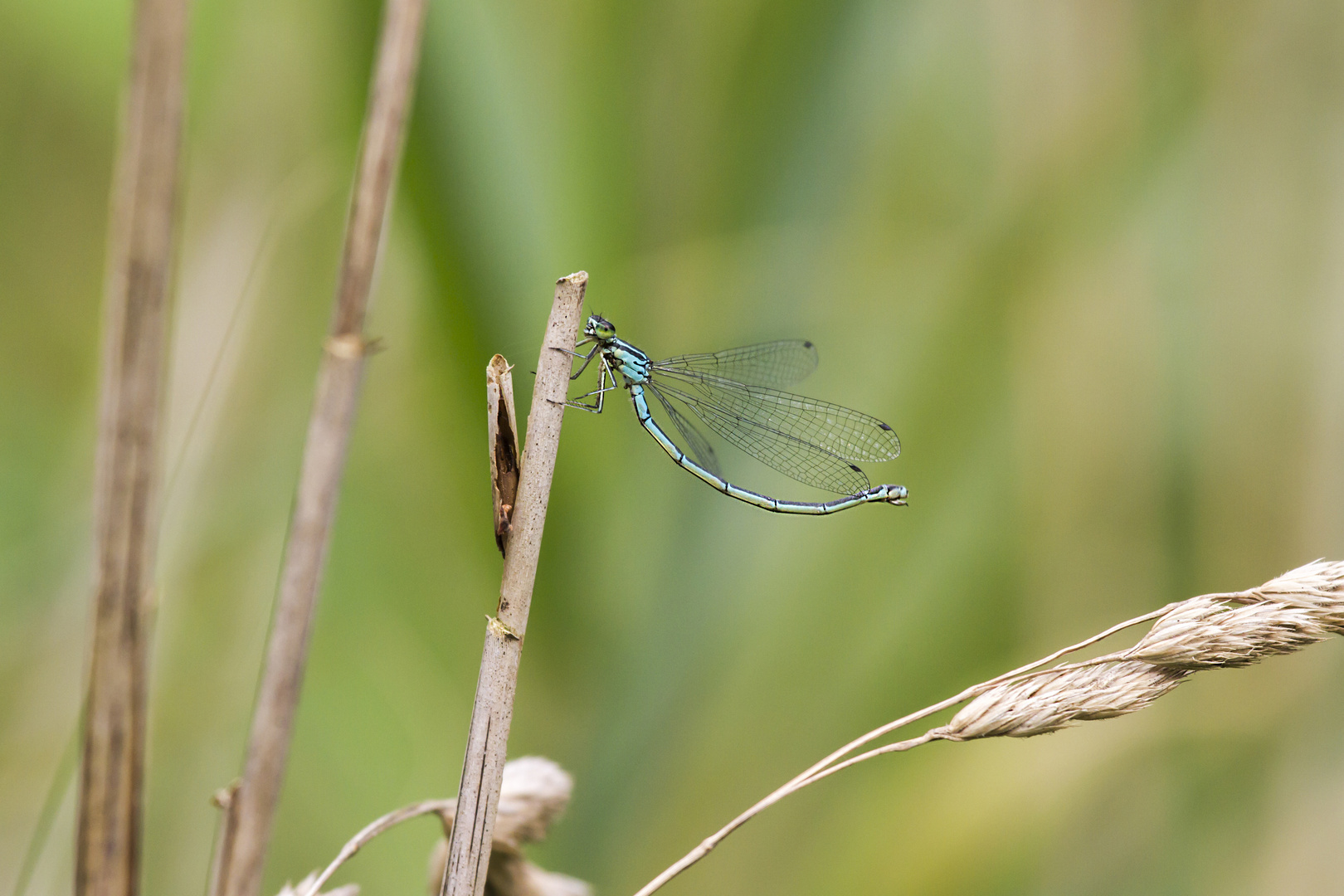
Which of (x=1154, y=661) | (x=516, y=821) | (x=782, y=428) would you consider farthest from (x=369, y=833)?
(x=782, y=428)

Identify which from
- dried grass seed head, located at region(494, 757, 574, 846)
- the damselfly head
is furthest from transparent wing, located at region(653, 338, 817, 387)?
dried grass seed head, located at region(494, 757, 574, 846)

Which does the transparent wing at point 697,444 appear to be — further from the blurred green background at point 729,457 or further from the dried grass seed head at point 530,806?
the dried grass seed head at point 530,806

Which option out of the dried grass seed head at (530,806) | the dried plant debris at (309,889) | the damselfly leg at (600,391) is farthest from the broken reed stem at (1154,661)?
the damselfly leg at (600,391)

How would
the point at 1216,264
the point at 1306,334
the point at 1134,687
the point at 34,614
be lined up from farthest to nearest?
the point at 1216,264, the point at 1306,334, the point at 34,614, the point at 1134,687

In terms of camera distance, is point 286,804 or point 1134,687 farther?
point 286,804

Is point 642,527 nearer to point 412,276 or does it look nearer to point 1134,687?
point 412,276

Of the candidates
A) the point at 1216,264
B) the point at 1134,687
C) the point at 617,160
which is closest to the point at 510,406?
the point at 1134,687
